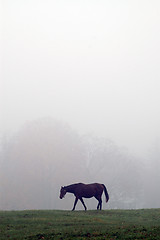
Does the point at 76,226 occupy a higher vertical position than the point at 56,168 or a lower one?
lower

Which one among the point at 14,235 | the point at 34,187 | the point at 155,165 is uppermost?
the point at 155,165

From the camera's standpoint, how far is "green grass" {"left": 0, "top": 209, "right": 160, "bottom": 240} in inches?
753

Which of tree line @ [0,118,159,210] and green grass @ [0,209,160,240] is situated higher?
tree line @ [0,118,159,210]

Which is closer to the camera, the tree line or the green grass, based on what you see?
the green grass

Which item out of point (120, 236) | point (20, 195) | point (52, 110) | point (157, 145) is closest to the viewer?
point (120, 236)

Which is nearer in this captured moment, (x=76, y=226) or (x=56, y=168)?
(x=76, y=226)

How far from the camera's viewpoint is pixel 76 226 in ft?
75.6

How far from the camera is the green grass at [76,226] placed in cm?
1912

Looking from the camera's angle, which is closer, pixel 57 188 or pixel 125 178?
pixel 57 188

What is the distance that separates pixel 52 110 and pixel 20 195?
13383 cm

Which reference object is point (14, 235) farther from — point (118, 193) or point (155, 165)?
point (155, 165)

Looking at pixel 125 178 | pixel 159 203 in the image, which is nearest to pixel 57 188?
pixel 125 178

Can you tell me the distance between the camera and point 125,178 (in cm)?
7119

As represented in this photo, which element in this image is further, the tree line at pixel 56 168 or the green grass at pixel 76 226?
the tree line at pixel 56 168
